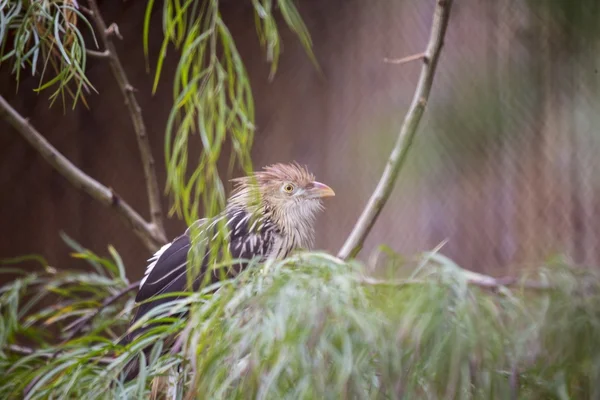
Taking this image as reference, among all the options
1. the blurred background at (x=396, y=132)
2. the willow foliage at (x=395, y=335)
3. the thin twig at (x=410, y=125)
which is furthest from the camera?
the thin twig at (x=410, y=125)

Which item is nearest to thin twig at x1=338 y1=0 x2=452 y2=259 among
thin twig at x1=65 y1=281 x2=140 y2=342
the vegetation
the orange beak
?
the orange beak

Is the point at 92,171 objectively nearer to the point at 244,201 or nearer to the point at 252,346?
the point at 244,201

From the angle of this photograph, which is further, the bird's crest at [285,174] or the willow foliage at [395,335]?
the bird's crest at [285,174]

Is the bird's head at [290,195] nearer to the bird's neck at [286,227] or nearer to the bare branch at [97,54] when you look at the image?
the bird's neck at [286,227]

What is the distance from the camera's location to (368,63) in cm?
140

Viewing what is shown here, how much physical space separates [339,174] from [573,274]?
66cm

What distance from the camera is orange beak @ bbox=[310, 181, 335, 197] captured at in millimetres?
1463

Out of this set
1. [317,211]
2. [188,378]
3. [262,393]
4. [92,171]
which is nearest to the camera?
[262,393]

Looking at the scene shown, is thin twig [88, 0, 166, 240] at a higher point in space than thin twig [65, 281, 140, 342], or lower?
higher

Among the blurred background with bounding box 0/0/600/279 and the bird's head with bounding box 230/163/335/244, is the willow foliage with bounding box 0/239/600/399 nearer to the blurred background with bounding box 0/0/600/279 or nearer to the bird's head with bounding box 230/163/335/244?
the blurred background with bounding box 0/0/600/279

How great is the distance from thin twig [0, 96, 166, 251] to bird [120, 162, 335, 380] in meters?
0.07

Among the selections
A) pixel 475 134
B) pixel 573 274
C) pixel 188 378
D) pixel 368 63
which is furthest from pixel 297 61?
pixel 573 274

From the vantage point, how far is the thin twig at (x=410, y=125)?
3.97 feet

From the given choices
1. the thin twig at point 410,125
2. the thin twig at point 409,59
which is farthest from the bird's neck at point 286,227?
the thin twig at point 409,59
